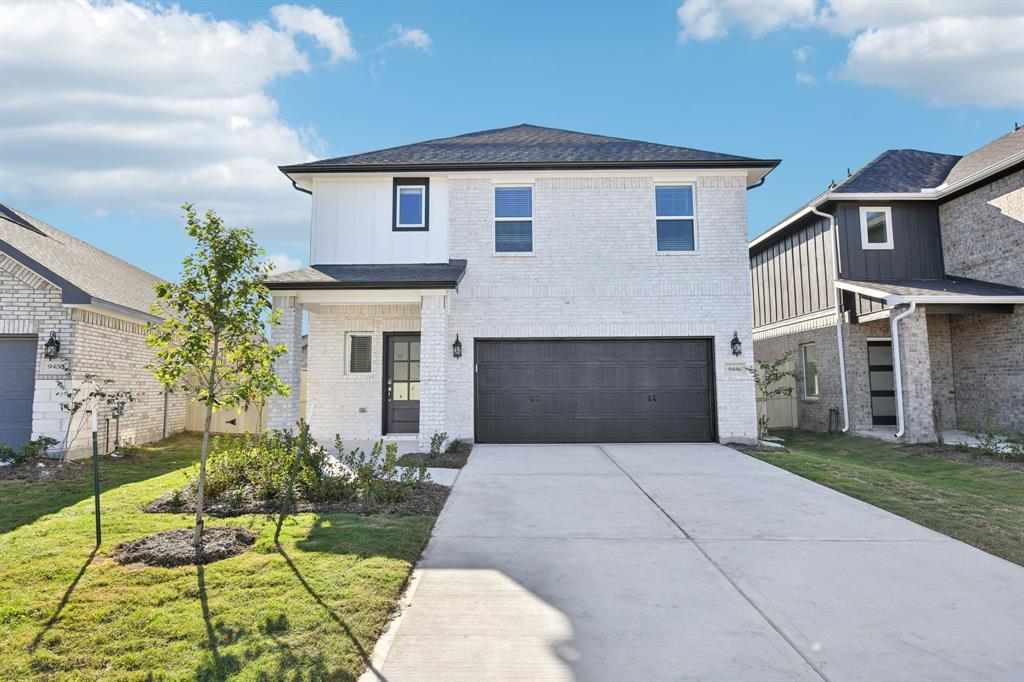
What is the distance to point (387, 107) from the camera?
12.8 m

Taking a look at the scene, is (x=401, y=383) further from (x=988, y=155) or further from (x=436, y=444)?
(x=988, y=155)

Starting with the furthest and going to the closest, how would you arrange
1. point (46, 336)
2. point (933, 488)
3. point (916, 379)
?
1. point (916, 379)
2. point (46, 336)
3. point (933, 488)

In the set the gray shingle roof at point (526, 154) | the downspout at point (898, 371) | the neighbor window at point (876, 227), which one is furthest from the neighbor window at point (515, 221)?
the neighbor window at point (876, 227)

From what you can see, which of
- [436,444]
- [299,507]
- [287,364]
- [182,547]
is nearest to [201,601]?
[182,547]

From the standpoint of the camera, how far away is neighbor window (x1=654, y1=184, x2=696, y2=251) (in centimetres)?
1166

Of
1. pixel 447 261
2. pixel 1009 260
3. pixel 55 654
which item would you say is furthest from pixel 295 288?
pixel 1009 260

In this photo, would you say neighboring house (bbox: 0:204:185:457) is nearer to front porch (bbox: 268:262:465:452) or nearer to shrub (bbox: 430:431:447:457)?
front porch (bbox: 268:262:465:452)

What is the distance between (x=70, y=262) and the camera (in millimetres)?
11242

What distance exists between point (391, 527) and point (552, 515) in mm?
1741

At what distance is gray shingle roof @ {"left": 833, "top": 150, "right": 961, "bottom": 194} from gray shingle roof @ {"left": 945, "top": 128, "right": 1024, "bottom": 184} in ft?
1.10

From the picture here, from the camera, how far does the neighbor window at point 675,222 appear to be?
11664 mm

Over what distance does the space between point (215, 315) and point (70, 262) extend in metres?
9.25

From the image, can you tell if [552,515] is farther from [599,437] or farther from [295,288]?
[295,288]

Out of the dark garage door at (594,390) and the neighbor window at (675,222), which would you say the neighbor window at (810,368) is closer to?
the dark garage door at (594,390)
